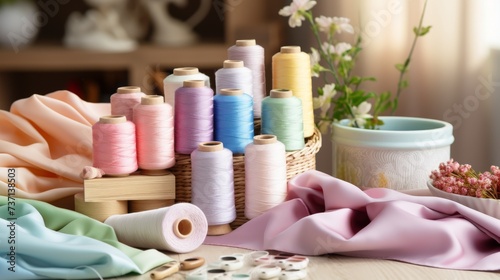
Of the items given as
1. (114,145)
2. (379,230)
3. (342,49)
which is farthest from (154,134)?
(342,49)

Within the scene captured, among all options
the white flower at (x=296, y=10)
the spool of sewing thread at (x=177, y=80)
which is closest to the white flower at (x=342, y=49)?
the white flower at (x=296, y=10)

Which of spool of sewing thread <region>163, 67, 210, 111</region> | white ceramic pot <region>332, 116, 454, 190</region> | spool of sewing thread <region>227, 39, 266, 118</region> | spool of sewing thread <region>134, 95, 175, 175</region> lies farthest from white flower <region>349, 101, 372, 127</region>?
spool of sewing thread <region>134, 95, 175, 175</region>

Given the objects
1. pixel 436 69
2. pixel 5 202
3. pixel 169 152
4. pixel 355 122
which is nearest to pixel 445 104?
pixel 436 69

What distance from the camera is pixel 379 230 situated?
147 centimetres

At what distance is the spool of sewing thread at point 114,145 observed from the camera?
1.56 m

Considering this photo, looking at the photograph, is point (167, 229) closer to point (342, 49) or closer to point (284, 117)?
point (284, 117)

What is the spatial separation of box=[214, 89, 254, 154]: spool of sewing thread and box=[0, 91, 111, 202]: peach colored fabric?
11.3 inches

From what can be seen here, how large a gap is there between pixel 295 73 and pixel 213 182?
0.97 feet

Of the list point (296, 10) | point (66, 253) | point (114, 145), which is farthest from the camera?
point (296, 10)

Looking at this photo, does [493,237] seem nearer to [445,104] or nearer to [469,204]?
[469,204]

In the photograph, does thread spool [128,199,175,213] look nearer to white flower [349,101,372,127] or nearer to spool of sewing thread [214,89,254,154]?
spool of sewing thread [214,89,254,154]

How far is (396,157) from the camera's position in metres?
1.73

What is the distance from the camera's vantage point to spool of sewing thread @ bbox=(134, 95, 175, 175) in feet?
5.21

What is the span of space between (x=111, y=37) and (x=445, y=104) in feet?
3.88
